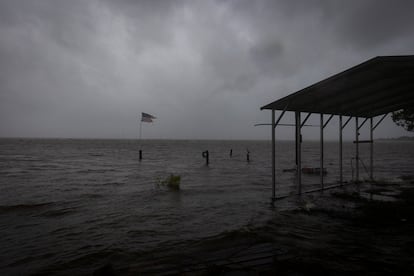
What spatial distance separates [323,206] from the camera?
8.95 metres

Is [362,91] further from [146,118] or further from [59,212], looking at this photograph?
[146,118]

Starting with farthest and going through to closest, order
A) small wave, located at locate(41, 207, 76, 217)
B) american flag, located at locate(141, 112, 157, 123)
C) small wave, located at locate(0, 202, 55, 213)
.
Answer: american flag, located at locate(141, 112, 157, 123) → small wave, located at locate(0, 202, 55, 213) → small wave, located at locate(41, 207, 76, 217)

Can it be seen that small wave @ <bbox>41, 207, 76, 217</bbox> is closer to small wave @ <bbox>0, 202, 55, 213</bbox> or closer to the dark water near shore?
the dark water near shore

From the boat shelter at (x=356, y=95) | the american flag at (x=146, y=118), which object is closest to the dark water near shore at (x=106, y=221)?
the boat shelter at (x=356, y=95)

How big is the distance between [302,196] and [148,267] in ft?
25.3

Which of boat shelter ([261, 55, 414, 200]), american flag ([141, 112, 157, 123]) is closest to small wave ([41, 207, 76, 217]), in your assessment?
boat shelter ([261, 55, 414, 200])

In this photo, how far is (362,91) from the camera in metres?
8.70

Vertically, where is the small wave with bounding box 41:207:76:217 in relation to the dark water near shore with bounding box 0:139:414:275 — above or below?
below

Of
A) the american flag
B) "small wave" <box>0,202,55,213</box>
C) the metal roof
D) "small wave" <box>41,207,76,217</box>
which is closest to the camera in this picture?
Result: the metal roof

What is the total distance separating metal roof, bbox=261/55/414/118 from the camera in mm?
6312

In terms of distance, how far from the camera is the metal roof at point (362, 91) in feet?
20.7

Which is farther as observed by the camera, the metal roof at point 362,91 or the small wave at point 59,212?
the small wave at point 59,212

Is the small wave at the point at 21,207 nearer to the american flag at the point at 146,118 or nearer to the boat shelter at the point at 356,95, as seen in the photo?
the boat shelter at the point at 356,95

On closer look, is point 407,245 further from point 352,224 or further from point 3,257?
point 3,257
